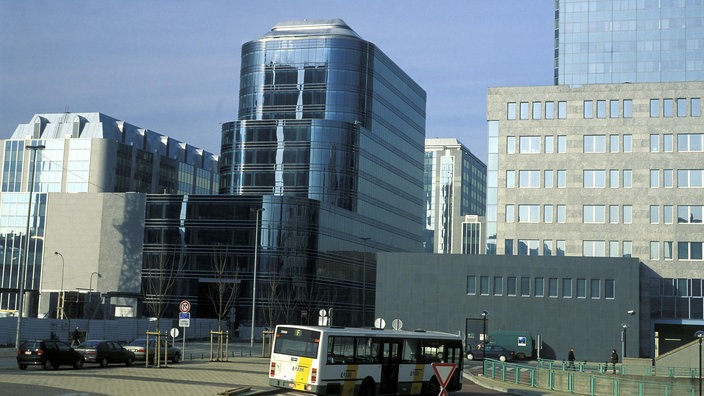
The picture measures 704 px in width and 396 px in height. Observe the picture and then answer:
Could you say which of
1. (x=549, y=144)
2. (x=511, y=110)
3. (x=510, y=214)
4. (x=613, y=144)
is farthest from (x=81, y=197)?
(x=613, y=144)

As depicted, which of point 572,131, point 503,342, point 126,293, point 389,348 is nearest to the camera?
point 389,348

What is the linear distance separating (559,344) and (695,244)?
52.8ft

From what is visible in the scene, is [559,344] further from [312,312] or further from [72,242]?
[72,242]

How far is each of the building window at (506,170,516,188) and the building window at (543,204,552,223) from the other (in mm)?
3771

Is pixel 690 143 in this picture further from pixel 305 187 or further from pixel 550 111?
pixel 305 187

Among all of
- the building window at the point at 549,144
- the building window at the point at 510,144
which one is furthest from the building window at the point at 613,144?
the building window at the point at 510,144

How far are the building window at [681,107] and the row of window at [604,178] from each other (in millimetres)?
5354

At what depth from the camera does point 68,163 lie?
156 meters

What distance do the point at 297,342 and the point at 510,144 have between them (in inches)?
2413

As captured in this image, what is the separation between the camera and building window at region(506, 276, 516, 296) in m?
84.0

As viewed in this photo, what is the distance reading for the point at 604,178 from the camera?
8825cm

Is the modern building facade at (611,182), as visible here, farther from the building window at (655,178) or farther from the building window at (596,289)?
the building window at (596,289)

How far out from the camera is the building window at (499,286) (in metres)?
84.1

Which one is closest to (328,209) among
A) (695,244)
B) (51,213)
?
(51,213)
